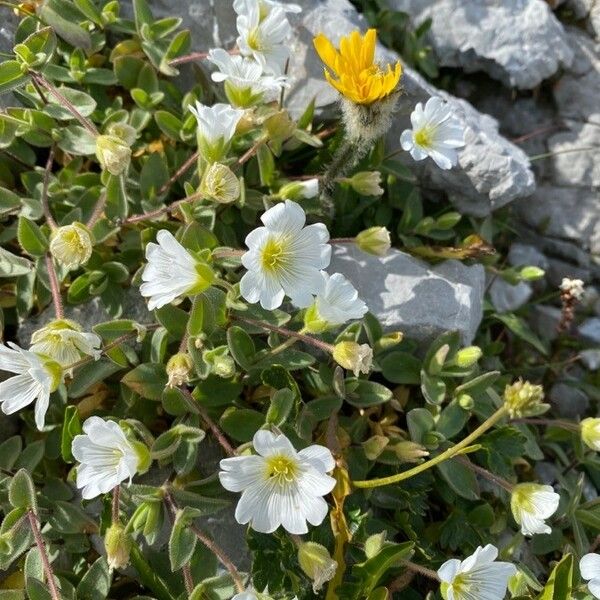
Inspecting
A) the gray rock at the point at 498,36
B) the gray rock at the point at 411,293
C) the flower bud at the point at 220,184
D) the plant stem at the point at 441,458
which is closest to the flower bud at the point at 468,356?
the gray rock at the point at 411,293

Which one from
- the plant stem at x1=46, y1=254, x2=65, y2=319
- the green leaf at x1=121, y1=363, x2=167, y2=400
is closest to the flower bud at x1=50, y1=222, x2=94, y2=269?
the plant stem at x1=46, y1=254, x2=65, y2=319

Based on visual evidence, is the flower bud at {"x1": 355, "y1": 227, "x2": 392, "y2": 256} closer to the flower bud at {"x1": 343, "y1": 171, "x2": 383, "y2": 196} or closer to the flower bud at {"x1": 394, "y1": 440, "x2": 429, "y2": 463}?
the flower bud at {"x1": 343, "y1": 171, "x2": 383, "y2": 196}

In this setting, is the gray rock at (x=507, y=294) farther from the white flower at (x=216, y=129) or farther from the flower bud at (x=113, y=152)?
the flower bud at (x=113, y=152)

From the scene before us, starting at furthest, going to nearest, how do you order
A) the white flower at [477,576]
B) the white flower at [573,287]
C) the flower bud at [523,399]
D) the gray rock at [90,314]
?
the white flower at [573,287] < the gray rock at [90,314] < the white flower at [477,576] < the flower bud at [523,399]

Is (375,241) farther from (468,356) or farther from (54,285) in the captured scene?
(54,285)

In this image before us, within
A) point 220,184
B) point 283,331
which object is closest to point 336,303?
point 283,331

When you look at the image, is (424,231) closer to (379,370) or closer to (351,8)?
(379,370)
